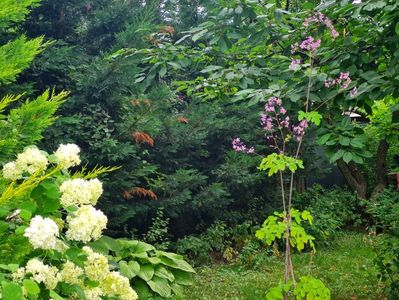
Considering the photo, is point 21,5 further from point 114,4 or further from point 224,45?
point 114,4

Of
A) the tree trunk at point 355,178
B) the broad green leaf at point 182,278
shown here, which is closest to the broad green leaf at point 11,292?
the broad green leaf at point 182,278

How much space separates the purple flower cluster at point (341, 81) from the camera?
2.56m

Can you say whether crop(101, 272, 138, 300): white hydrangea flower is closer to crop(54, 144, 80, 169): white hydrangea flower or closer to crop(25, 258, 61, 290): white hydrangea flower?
crop(25, 258, 61, 290): white hydrangea flower

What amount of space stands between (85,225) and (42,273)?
23 cm

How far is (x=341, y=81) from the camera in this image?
267cm

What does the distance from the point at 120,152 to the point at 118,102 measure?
800 millimetres

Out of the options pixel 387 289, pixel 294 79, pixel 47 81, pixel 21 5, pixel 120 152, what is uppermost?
pixel 21 5

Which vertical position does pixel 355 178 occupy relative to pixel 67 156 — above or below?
below

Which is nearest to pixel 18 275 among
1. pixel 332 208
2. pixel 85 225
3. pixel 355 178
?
pixel 85 225

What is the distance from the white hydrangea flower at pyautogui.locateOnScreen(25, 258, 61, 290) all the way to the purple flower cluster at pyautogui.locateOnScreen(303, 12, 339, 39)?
229 centimetres

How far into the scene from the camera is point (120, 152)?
5211 millimetres

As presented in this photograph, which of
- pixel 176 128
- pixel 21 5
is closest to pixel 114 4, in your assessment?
pixel 176 128

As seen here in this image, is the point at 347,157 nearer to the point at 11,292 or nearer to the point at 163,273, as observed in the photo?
the point at 11,292

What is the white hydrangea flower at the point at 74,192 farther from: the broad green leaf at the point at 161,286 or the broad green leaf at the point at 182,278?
the broad green leaf at the point at 182,278
